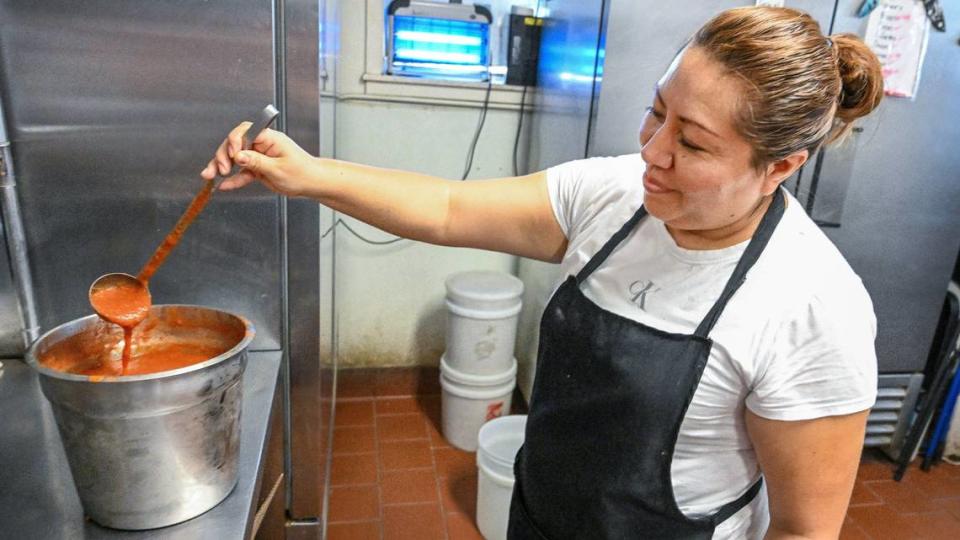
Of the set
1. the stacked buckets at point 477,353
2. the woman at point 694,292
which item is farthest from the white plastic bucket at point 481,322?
the woman at point 694,292

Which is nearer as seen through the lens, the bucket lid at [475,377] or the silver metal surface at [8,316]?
the silver metal surface at [8,316]

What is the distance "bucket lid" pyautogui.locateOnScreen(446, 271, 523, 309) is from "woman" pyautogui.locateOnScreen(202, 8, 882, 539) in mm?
1101

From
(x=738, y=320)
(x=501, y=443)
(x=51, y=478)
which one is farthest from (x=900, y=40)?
(x=51, y=478)

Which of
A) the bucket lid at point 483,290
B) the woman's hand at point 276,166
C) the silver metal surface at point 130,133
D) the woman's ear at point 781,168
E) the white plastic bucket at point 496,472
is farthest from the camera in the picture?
the bucket lid at point 483,290

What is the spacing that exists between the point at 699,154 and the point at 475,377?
1.61m

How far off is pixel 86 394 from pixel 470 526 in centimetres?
150

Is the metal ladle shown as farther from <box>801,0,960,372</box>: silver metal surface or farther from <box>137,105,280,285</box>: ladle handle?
<box>801,0,960,372</box>: silver metal surface

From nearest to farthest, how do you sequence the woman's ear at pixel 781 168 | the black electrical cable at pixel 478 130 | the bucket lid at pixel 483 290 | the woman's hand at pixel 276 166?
1. the woman's ear at pixel 781 168
2. the woman's hand at pixel 276 166
3. the bucket lid at pixel 483 290
4. the black electrical cable at pixel 478 130

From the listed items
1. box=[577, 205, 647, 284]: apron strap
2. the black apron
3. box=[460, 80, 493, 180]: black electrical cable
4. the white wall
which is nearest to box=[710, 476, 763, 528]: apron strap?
the black apron

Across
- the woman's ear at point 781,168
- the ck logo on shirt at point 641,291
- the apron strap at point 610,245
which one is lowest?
the ck logo on shirt at point 641,291

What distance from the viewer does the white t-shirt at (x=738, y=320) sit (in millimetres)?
792

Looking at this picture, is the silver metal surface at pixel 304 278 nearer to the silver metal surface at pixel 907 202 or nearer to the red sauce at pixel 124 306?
the red sauce at pixel 124 306

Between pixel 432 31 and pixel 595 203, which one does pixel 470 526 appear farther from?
pixel 432 31

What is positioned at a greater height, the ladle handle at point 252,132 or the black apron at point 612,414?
the ladle handle at point 252,132
